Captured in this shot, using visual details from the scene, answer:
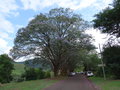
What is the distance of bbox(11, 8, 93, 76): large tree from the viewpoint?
36.3 metres

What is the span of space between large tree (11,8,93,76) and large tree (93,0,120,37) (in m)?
7.80

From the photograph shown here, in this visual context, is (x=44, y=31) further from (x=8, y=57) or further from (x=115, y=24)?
(x=115, y=24)

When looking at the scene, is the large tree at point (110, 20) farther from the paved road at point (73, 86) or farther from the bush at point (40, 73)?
the bush at point (40, 73)

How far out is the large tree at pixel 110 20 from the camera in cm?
2764

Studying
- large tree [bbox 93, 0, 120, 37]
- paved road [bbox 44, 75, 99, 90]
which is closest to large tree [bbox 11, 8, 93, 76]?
large tree [bbox 93, 0, 120, 37]

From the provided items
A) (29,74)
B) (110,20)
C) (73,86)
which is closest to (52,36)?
(29,74)

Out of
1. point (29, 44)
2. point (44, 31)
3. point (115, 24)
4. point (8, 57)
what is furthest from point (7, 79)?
point (115, 24)

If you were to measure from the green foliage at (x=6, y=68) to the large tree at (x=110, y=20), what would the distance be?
63.4 ft

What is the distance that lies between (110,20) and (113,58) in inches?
239

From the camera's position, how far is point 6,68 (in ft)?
125

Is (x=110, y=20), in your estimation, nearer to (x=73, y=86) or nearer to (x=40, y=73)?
(x=73, y=86)

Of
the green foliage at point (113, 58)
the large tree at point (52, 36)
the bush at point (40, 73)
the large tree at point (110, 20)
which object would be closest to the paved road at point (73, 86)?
the green foliage at point (113, 58)

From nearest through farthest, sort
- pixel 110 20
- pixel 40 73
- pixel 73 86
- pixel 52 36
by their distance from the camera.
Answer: pixel 73 86, pixel 110 20, pixel 52 36, pixel 40 73

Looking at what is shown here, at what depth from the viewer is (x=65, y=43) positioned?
1481 inches
